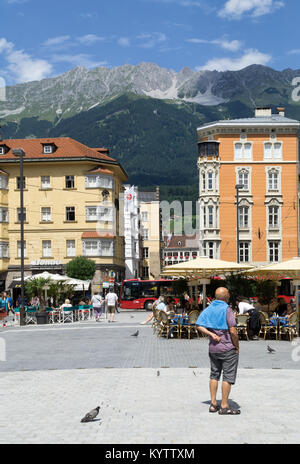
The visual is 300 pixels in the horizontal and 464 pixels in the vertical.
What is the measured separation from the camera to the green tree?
202ft

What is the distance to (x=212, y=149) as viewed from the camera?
228 ft

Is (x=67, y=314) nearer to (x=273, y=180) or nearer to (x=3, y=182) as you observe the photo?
(x=3, y=182)

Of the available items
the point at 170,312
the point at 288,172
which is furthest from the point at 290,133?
the point at 170,312

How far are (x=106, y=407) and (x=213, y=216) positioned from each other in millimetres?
59252

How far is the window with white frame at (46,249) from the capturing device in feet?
219

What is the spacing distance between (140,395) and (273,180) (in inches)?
2389

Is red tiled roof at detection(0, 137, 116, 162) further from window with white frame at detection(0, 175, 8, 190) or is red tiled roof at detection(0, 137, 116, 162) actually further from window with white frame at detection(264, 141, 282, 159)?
window with white frame at detection(264, 141, 282, 159)

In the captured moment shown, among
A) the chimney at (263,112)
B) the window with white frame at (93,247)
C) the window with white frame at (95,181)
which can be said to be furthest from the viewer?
the chimney at (263,112)

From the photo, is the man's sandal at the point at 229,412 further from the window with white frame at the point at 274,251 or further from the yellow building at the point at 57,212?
the window with white frame at the point at 274,251

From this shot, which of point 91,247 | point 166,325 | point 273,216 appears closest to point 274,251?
point 273,216

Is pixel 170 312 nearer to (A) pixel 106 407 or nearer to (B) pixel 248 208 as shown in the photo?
(A) pixel 106 407

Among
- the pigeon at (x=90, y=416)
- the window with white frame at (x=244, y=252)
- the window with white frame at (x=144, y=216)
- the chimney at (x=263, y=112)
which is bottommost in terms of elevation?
the pigeon at (x=90, y=416)

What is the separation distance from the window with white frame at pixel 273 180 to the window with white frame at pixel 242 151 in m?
2.90

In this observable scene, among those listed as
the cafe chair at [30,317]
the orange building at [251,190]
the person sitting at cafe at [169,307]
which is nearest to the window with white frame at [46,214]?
the orange building at [251,190]
